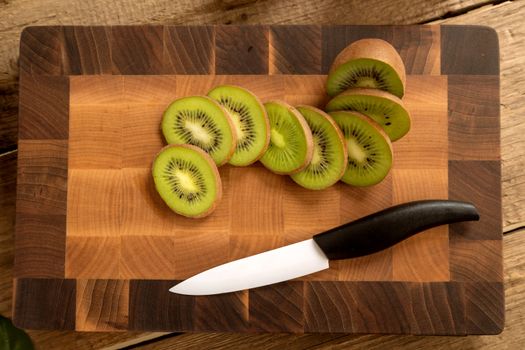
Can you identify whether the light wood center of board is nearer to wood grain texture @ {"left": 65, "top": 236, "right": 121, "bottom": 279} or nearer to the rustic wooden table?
wood grain texture @ {"left": 65, "top": 236, "right": 121, "bottom": 279}

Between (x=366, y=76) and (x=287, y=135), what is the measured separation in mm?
194

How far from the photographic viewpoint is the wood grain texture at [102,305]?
3.92 ft

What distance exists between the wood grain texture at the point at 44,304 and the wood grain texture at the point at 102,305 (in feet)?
0.06

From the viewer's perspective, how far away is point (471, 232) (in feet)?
3.89

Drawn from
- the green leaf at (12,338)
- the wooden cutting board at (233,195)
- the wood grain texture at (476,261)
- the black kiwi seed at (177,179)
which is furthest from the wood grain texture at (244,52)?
the green leaf at (12,338)

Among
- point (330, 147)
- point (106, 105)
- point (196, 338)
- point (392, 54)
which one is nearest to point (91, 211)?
point (106, 105)

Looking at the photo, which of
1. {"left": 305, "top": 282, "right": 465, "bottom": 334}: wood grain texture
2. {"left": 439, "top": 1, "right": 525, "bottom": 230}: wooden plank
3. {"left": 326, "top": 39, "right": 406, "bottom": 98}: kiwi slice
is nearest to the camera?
{"left": 326, "top": 39, "right": 406, "bottom": 98}: kiwi slice

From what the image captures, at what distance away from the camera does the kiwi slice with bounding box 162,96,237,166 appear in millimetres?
1128

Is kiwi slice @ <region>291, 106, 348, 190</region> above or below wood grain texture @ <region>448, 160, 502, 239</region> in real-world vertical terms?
above

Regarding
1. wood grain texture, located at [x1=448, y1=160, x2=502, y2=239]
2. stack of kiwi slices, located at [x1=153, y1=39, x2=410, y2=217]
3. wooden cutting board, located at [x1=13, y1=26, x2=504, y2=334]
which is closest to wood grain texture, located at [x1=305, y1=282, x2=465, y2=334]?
wooden cutting board, located at [x1=13, y1=26, x2=504, y2=334]

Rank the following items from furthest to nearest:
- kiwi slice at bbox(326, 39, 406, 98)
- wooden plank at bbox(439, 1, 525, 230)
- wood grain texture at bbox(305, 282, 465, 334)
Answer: wooden plank at bbox(439, 1, 525, 230), wood grain texture at bbox(305, 282, 465, 334), kiwi slice at bbox(326, 39, 406, 98)

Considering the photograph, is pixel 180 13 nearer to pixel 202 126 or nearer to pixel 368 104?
pixel 202 126

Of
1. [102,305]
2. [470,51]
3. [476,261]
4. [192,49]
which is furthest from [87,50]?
[476,261]

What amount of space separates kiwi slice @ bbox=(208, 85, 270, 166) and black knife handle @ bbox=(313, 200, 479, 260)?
8.8 inches
